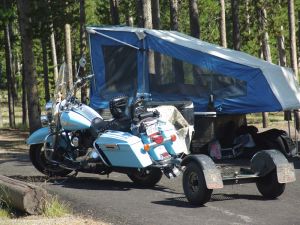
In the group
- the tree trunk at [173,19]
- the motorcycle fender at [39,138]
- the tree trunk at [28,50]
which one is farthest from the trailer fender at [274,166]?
the tree trunk at [173,19]

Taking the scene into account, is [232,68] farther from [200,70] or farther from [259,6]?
[259,6]

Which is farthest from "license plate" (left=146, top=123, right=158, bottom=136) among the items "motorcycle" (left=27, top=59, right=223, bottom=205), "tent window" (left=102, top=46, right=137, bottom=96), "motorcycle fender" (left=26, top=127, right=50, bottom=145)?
"tent window" (left=102, top=46, right=137, bottom=96)

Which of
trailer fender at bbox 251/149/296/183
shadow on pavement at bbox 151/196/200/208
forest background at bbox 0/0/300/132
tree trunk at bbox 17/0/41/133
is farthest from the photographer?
forest background at bbox 0/0/300/132

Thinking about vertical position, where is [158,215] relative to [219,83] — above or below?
below

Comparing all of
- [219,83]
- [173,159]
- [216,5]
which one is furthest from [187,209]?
[216,5]

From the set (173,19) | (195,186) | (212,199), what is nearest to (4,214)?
(195,186)

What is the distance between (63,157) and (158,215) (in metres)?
3.18

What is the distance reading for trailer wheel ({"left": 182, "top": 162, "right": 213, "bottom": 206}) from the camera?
322 inches

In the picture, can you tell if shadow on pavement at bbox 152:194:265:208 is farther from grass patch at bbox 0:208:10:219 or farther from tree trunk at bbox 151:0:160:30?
tree trunk at bbox 151:0:160:30

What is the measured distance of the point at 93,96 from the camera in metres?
13.7

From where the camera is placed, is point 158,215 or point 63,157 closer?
point 158,215

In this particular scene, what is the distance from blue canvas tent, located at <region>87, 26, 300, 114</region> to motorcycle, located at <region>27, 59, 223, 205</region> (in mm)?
2584

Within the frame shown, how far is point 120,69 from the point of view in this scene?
1361 cm

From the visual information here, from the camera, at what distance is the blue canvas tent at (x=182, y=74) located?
12617mm
